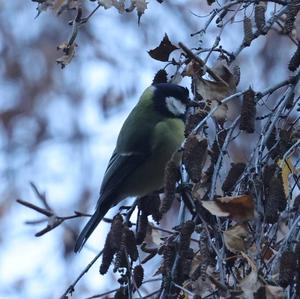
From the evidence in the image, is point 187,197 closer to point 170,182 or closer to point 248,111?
point 170,182

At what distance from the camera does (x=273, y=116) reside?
7.25 ft

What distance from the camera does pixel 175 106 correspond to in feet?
11.2

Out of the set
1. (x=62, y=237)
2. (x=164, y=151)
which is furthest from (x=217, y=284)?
(x=62, y=237)

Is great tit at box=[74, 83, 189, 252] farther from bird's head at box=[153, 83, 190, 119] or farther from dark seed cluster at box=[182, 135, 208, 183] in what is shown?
dark seed cluster at box=[182, 135, 208, 183]

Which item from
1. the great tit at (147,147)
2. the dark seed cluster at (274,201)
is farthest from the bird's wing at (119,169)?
the dark seed cluster at (274,201)

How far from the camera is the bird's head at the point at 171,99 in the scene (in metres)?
3.31

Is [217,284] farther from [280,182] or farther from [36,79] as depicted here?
[36,79]

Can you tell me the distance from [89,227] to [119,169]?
13.8 inches

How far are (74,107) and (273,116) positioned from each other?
207 inches

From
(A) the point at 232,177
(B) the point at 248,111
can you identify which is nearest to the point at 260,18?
(B) the point at 248,111

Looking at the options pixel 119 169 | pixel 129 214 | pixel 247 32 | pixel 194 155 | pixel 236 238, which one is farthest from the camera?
pixel 119 169

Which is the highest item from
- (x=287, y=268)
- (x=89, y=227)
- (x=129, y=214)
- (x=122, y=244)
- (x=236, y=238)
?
(x=89, y=227)

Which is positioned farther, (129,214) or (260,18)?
(129,214)

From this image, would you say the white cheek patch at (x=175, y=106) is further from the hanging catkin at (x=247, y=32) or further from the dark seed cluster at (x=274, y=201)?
the dark seed cluster at (x=274, y=201)
